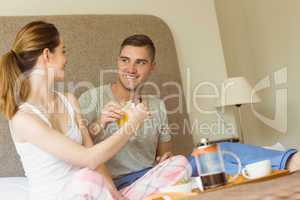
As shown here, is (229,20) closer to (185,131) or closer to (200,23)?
(200,23)

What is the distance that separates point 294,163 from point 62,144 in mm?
759

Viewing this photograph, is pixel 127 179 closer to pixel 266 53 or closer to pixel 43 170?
pixel 43 170

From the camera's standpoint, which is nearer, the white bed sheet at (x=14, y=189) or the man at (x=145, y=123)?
the white bed sheet at (x=14, y=189)

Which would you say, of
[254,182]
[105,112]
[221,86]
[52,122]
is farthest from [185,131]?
[254,182]

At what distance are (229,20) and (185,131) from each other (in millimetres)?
1027

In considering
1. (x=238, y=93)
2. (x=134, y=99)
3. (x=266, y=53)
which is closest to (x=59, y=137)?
(x=134, y=99)

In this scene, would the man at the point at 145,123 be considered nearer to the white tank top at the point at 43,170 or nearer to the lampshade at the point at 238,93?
the white tank top at the point at 43,170

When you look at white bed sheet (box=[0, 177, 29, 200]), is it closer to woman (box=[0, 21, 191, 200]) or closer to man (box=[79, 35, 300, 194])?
woman (box=[0, 21, 191, 200])

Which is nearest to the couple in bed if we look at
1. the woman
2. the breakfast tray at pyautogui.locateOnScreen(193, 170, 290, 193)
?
the woman

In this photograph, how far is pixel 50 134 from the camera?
57.5 inches

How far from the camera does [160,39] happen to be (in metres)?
2.58

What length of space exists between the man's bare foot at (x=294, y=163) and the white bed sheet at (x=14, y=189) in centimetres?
95

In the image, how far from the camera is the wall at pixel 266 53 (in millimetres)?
2734

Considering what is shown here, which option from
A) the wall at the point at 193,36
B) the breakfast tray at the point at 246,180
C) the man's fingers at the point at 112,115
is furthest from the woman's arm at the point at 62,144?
the wall at the point at 193,36
